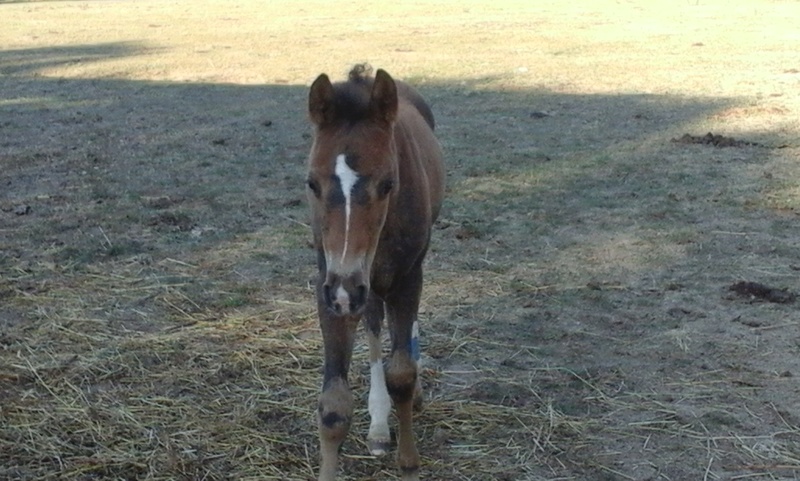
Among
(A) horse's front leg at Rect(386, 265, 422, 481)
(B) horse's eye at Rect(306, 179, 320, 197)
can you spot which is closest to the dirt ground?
(A) horse's front leg at Rect(386, 265, 422, 481)

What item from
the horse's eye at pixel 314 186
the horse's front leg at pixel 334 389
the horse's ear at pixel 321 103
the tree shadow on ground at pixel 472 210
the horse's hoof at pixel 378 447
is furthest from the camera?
the tree shadow on ground at pixel 472 210

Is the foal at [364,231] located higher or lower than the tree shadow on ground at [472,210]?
higher

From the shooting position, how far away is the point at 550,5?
29.0 metres

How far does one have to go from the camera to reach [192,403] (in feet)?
15.2

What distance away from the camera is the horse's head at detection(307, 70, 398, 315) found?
3.13 metres

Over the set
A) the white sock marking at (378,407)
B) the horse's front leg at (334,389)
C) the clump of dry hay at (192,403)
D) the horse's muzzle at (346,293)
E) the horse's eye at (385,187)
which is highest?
the horse's eye at (385,187)

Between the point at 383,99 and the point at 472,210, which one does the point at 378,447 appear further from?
the point at 472,210

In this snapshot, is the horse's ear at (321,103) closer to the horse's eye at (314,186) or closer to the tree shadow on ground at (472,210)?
the horse's eye at (314,186)

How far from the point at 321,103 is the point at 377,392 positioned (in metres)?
1.55

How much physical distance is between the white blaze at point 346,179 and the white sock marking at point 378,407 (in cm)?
127

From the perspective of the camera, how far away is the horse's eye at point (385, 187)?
3.33 meters

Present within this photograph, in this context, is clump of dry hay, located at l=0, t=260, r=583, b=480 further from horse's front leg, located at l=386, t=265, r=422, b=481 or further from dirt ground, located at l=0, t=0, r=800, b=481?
horse's front leg, located at l=386, t=265, r=422, b=481

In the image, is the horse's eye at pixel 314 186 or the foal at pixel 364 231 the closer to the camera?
the foal at pixel 364 231

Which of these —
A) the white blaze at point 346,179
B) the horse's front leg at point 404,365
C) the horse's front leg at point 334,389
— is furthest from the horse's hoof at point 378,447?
the white blaze at point 346,179
